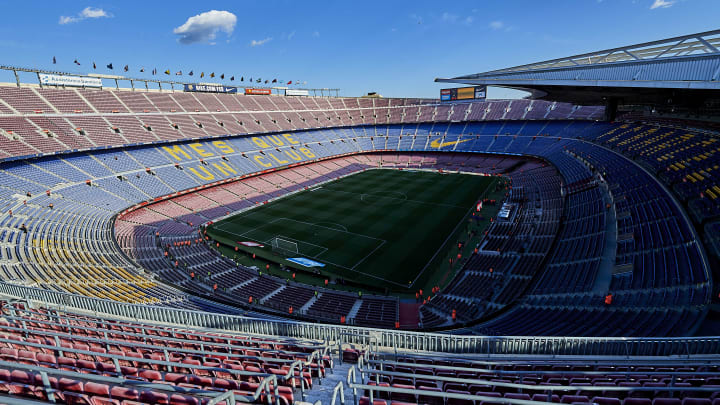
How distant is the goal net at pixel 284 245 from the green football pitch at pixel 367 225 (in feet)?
0.32

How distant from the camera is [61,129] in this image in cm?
4050

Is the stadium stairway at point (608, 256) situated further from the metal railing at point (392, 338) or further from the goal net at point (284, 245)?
the goal net at point (284, 245)

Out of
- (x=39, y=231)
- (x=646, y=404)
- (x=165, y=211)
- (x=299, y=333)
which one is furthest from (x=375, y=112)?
(x=646, y=404)

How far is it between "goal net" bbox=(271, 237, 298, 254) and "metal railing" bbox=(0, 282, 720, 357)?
700 inches

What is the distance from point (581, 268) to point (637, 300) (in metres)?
4.90

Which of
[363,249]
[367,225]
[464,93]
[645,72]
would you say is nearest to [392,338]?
[645,72]

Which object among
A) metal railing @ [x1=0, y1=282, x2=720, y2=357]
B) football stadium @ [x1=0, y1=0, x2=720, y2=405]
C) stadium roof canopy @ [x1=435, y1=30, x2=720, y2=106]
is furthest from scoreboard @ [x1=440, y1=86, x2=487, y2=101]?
metal railing @ [x1=0, y1=282, x2=720, y2=357]

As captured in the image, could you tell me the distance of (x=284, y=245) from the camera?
31.9m

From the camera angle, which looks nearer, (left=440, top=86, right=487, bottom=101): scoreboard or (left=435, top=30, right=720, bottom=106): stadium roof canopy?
(left=435, top=30, right=720, bottom=106): stadium roof canopy

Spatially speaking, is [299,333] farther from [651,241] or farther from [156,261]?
[156,261]

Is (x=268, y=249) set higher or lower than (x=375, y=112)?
lower

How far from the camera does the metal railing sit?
A: 960 cm

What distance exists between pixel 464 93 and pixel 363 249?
61.5 m

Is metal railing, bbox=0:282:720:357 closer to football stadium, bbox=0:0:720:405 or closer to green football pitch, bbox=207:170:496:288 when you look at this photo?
football stadium, bbox=0:0:720:405
